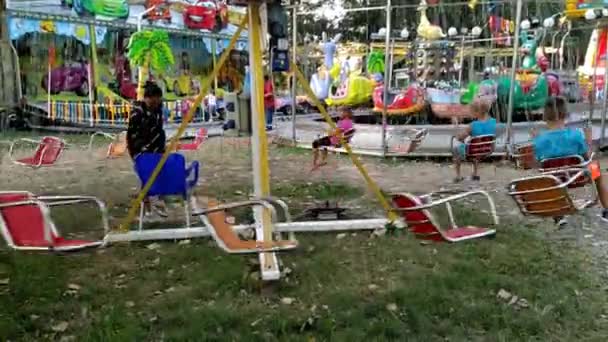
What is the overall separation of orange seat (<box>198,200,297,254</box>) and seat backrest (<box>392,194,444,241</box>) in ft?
2.91

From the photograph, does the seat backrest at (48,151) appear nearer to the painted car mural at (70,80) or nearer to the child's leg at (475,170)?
the child's leg at (475,170)

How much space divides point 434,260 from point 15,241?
324 centimetres

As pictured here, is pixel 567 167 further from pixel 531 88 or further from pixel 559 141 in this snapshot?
pixel 531 88

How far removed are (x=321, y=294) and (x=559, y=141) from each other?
2.93 meters

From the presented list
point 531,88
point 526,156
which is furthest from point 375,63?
point 526,156

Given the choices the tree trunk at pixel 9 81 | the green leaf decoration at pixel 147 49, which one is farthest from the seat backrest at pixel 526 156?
the green leaf decoration at pixel 147 49

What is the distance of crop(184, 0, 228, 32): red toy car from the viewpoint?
2247 cm

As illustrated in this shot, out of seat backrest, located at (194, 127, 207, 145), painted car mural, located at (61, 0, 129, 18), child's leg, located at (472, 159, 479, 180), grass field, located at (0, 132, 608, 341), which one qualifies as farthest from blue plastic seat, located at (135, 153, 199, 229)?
painted car mural, located at (61, 0, 129, 18)

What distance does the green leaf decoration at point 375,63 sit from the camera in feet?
70.4

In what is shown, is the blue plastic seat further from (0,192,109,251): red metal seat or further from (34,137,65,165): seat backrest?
(34,137,65,165): seat backrest

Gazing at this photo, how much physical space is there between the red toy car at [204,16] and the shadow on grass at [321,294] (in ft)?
58.1

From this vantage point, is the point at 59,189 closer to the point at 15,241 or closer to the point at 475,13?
the point at 15,241

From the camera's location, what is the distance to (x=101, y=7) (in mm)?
19859

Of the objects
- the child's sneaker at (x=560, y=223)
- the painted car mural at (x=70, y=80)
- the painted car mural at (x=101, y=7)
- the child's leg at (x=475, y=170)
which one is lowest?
the child's sneaker at (x=560, y=223)
